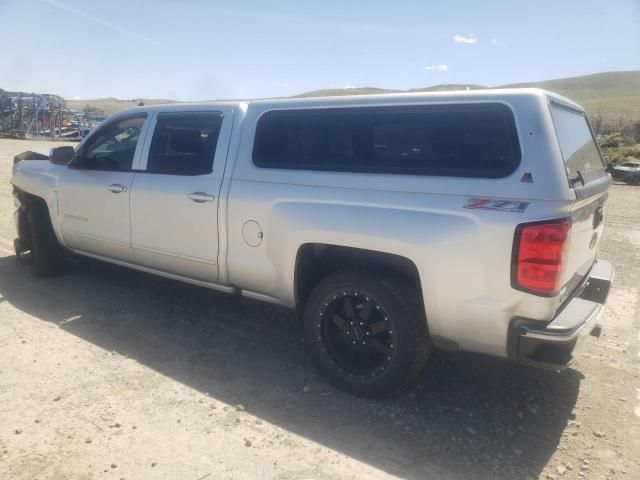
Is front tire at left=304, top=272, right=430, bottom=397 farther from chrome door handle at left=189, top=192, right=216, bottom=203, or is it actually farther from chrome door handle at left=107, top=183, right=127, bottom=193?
chrome door handle at left=107, top=183, right=127, bottom=193

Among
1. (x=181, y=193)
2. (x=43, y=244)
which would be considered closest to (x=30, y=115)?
(x=43, y=244)

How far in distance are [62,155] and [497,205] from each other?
4297mm

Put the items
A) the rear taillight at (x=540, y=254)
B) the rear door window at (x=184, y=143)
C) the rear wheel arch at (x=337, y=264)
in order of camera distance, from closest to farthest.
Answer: the rear taillight at (x=540, y=254), the rear wheel arch at (x=337, y=264), the rear door window at (x=184, y=143)

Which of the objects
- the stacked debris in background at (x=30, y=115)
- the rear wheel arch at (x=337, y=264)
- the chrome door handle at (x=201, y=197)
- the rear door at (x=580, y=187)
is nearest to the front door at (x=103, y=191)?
the chrome door handle at (x=201, y=197)

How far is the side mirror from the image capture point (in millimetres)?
5035

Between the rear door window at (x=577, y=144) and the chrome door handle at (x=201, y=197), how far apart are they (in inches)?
96.5

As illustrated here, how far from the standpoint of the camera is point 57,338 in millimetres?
4117

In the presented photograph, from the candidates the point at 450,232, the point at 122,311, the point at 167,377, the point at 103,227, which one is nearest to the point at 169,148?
the point at 103,227

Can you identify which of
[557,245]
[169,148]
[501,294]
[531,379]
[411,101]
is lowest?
[531,379]

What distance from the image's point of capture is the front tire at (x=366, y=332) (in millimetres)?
3172

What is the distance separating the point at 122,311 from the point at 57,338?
74 cm

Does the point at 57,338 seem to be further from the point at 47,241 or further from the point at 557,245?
the point at 557,245

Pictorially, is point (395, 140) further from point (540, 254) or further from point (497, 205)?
point (540, 254)

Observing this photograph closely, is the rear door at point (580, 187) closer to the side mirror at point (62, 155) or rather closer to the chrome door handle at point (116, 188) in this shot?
the chrome door handle at point (116, 188)
